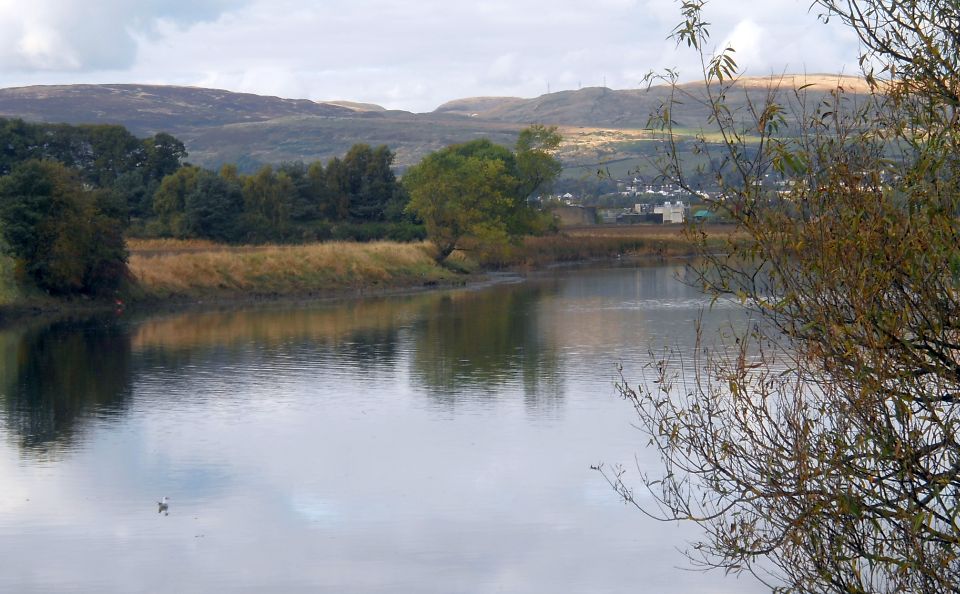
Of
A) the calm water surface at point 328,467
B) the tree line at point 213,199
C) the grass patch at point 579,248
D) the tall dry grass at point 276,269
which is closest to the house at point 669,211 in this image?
the grass patch at point 579,248

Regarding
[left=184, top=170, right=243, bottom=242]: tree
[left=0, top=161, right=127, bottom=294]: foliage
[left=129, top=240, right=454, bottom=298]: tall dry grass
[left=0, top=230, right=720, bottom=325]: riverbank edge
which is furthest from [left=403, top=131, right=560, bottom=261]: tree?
[left=0, top=161, right=127, bottom=294]: foliage

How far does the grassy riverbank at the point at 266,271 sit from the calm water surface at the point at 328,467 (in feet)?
32.0

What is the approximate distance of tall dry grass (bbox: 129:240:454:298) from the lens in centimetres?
A: 4491

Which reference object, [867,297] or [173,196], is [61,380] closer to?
[867,297]

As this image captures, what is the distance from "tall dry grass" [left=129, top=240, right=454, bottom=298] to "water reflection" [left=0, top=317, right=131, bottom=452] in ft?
30.5

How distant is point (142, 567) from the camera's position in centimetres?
1177

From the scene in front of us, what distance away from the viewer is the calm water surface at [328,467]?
11805mm

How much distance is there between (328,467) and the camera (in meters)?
16.1

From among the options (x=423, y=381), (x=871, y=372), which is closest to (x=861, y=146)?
(x=871, y=372)

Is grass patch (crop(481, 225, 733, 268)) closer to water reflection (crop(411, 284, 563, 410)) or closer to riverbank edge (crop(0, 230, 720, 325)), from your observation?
riverbank edge (crop(0, 230, 720, 325))

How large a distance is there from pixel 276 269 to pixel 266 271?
615mm

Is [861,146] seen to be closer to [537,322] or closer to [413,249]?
[537,322]

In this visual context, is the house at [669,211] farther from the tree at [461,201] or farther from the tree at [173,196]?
the tree at [173,196]

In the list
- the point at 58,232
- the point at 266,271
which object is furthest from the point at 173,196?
the point at 58,232
